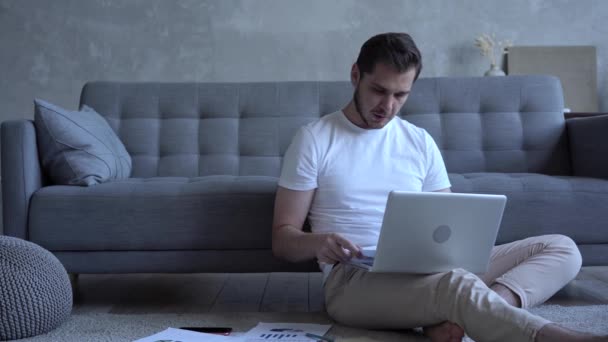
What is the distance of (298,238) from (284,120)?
1249mm

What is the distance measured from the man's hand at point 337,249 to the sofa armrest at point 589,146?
1.40 metres

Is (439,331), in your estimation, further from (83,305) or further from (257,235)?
(83,305)

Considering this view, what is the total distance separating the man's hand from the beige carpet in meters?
0.29

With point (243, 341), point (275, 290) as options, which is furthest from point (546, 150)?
point (243, 341)

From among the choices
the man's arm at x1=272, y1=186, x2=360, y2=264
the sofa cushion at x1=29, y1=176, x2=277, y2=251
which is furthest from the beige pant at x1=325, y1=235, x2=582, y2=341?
the sofa cushion at x1=29, y1=176, x2=277, y2=251

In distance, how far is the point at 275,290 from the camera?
263 centimetres

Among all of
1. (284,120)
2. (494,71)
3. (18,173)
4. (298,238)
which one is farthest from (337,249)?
(494,71)

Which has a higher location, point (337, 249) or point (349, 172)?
point (349, 172)

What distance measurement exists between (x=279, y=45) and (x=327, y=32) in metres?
0.37

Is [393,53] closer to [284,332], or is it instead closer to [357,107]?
[357,107]

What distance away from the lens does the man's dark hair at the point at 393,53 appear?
171 cm

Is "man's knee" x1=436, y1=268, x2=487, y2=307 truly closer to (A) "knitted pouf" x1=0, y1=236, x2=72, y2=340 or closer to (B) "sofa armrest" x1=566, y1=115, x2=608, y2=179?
(A) "knitted pouf" x1=0, y1=236, x2=72, y2=340

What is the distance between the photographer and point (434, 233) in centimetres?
151

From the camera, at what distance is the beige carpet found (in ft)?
5.88
